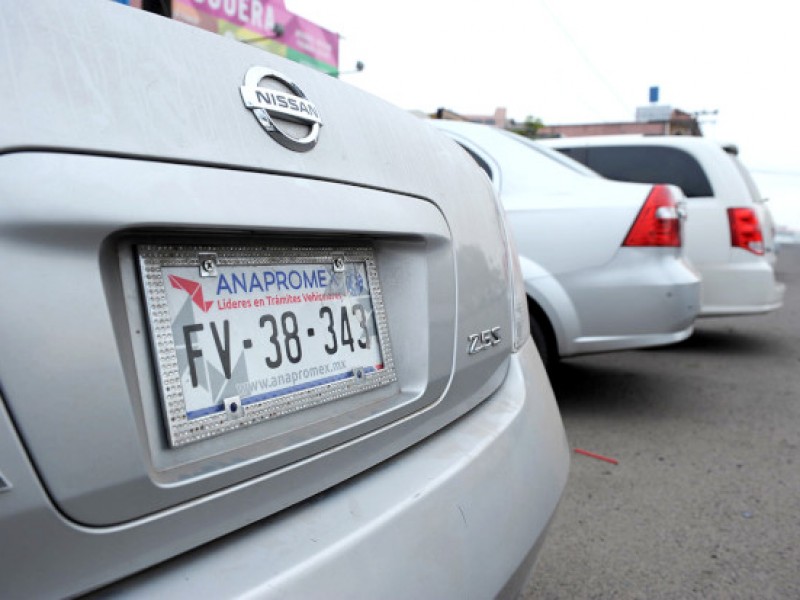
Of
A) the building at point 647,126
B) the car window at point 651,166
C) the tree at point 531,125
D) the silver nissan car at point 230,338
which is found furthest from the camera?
the tree at point 531,125

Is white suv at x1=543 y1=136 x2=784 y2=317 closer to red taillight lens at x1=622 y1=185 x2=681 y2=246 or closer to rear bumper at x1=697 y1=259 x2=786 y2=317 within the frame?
rear bumper at x1=697 y1=259 x2=786 y2=317

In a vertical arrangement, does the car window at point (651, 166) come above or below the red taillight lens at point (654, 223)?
above

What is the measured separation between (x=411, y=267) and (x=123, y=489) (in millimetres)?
617

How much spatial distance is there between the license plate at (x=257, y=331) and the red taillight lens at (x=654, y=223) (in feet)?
8.55

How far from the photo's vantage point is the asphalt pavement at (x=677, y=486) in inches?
82.0

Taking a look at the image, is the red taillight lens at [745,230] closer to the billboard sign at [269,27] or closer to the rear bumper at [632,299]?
the rear bumper at [632,299]

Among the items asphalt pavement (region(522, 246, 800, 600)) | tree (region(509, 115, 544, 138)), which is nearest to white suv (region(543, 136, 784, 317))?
asphalt pavement (region(522, 246, 800, 600))

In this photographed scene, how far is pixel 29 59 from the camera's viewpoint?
71 centimetres

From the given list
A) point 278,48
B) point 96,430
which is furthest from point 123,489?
point 278,48

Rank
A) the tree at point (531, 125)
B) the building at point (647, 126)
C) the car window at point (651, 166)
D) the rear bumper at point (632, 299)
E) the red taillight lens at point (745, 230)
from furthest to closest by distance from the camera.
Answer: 1. the tree at point (531, 125)
2. the building at point (647, 126)
3. the car window at point (651, 166)
4. the red taillight lens at point (745, 230)
5. the rear bumper at point (632, 299)

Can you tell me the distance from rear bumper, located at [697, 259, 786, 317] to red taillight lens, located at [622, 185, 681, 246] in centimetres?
194

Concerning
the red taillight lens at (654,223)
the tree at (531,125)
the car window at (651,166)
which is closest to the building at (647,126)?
the tree at (531,125)

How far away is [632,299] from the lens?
11.2 ft

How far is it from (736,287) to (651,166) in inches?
48.3
